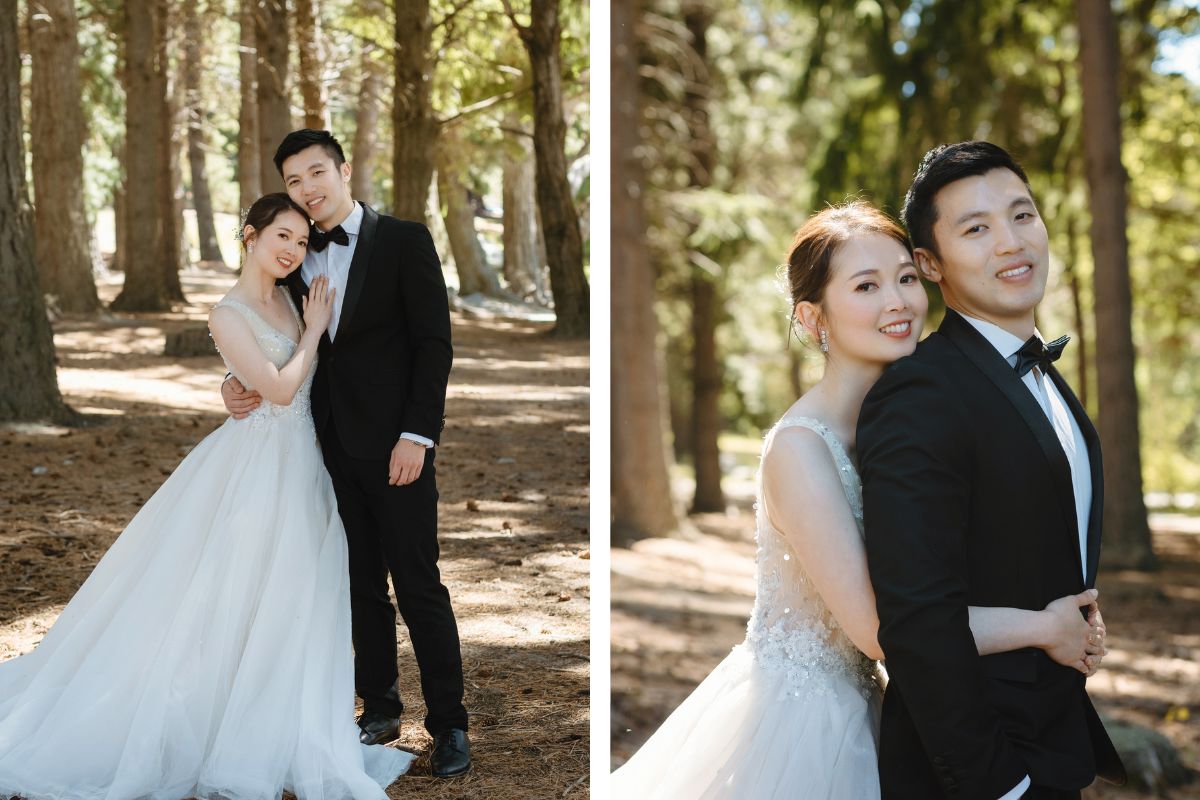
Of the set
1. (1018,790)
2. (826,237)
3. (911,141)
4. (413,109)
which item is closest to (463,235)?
(413,109)

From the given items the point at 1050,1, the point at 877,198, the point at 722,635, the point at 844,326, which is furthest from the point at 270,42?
the point at 1050,1

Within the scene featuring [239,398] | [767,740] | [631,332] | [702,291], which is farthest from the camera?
[702,291]

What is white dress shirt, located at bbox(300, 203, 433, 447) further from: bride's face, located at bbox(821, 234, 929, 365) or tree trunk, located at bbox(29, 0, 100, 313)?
tree trunk, located at bbox(29, 0, 100, 313)

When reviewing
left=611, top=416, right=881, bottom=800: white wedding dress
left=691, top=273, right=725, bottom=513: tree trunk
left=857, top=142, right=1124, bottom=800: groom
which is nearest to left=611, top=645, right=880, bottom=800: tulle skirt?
left=611, top=416, right=881, bottom=800: white wedding dress

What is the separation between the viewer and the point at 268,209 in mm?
2934

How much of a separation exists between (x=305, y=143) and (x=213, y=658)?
1.28 meters

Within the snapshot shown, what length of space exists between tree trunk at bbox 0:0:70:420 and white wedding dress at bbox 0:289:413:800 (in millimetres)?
1055

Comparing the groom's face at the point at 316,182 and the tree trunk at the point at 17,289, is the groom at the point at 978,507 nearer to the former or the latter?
the groom's face at the point at 316,182

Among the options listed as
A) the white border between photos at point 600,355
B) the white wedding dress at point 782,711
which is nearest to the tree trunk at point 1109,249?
the white border between photos at point 600,355

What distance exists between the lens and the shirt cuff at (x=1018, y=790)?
5.95ft

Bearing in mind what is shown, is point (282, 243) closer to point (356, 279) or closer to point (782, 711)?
point (356, 279)

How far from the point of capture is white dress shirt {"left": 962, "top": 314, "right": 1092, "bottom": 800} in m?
1.98

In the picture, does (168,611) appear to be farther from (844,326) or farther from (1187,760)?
(1187,760)

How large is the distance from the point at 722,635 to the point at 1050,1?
5399 mm
